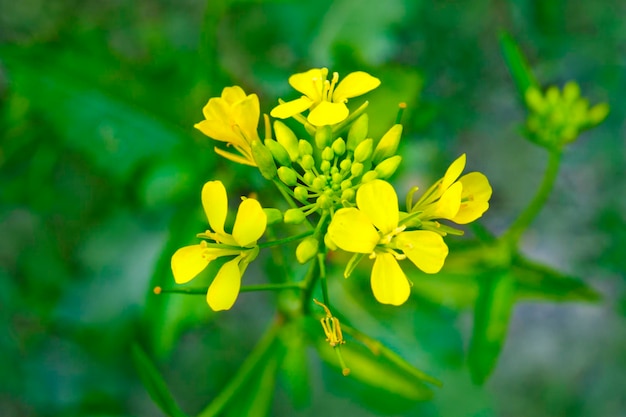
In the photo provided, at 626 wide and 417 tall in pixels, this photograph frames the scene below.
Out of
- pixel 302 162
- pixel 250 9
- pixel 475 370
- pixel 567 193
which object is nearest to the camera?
pixel 302 162

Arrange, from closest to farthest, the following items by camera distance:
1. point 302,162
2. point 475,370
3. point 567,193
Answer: point 302,162 → point 475,370 → point 567,193

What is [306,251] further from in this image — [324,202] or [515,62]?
[515,62]

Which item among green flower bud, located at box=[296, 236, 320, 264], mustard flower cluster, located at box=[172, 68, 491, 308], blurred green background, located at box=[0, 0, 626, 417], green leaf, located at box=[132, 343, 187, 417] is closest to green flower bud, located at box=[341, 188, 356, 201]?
mustard flower cluster, located at box=[172, 68, 491, 308]

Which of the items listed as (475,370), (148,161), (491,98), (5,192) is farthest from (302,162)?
(491,98)

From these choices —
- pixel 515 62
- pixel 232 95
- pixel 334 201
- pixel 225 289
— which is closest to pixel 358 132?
pixel 334 201

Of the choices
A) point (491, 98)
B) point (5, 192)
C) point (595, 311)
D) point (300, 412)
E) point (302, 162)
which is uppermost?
point (302, 162)

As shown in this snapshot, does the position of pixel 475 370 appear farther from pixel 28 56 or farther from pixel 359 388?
pixel 28 56

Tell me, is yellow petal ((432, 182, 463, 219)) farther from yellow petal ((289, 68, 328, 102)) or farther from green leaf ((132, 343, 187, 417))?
green leaf ((132, 343, 187, 417))

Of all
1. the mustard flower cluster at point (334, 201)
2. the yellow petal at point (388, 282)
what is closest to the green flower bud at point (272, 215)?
the mustard flower cluster at point (334, 201)
